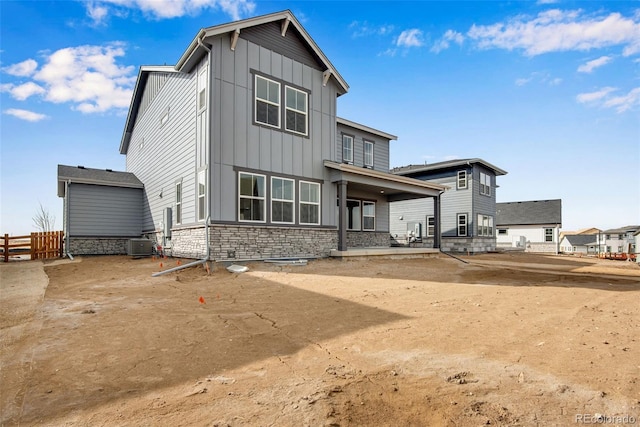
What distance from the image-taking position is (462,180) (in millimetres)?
25062

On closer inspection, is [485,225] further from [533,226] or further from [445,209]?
[533,226]

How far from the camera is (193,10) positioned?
41.9 ft

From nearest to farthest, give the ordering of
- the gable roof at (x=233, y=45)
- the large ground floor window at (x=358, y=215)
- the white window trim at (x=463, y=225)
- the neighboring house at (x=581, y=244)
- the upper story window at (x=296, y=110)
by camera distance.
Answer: the gable roof at (x=233, y=45) → the upper story window at (x=296, y=110) → the large ground floor window at (x=358, y=215) → the white window trim at (x=463, y=225) → the neighboring house at (x=581, y=244)

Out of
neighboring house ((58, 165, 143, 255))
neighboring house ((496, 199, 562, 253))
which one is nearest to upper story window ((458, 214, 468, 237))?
neighboring house ((496, 199, 562, 253))

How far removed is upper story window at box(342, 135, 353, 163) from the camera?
18562mm

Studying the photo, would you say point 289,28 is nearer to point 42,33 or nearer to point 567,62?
point 42,33

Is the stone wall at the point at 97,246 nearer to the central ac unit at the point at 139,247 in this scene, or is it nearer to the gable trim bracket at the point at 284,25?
the central ac unit at the point at 139,247

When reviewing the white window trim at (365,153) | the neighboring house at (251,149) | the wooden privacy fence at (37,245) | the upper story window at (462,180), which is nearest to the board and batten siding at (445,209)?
the upper story window at (462,180)

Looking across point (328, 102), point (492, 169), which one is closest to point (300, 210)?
point (328, 102)

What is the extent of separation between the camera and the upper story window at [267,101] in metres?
12.4

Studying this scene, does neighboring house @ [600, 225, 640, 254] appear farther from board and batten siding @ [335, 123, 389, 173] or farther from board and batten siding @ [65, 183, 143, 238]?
board and batten siding @ [65, 183, 143, 238]

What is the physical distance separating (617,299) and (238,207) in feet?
32.9

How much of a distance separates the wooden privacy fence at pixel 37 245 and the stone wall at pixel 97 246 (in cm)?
82

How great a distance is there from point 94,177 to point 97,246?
138 inches
